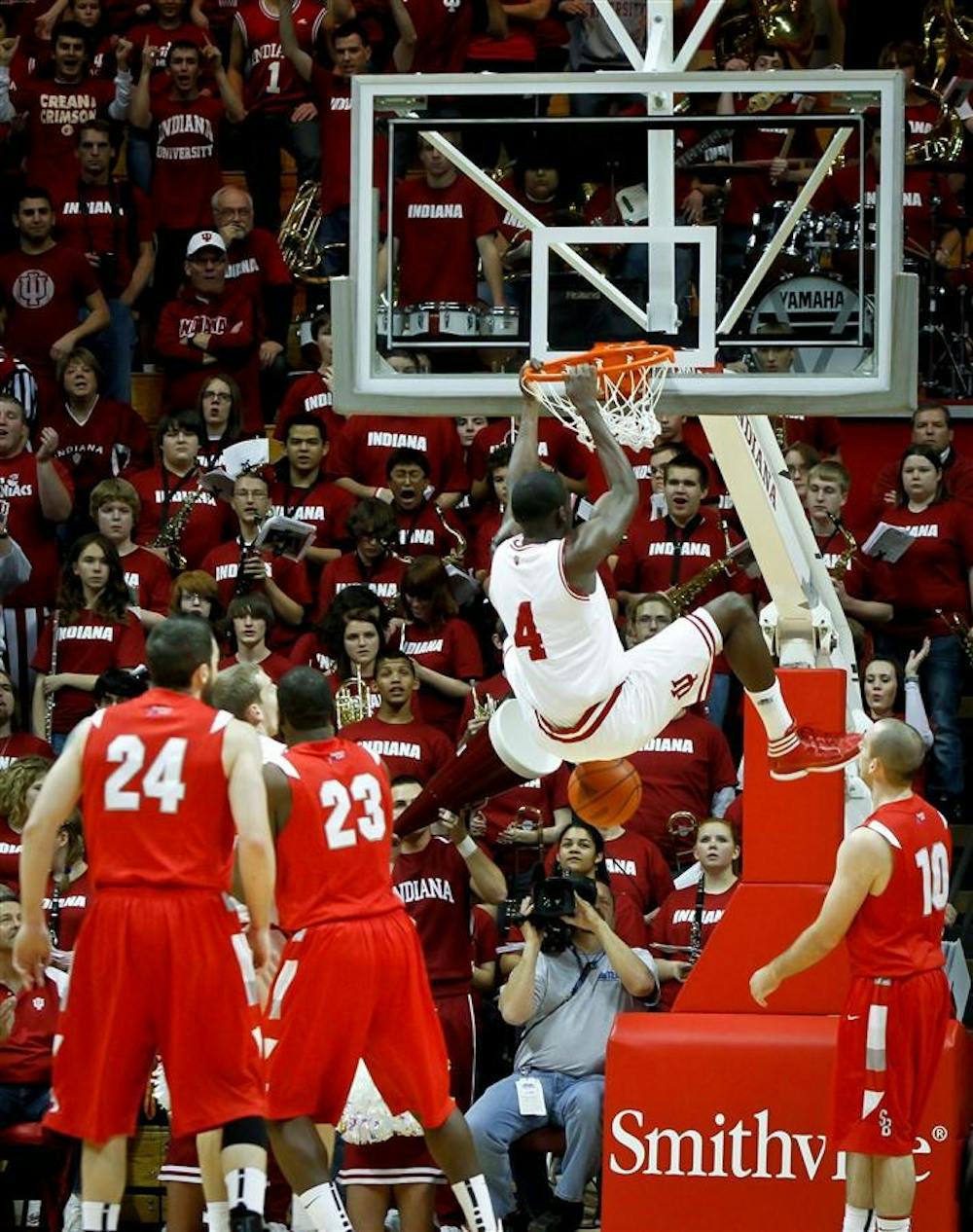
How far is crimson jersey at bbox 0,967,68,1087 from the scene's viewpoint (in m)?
10.8

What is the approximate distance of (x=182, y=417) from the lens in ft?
46.5

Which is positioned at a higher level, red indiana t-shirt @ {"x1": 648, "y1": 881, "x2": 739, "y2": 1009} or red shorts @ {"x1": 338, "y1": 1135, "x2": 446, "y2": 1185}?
red indiana t-shirt @ {"x1": 648, "y1": 881, "x2": 739, "y2": 1009}

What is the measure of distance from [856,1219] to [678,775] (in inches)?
127

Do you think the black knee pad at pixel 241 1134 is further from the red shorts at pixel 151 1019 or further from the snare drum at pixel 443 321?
the snare drum at pixel 443 321

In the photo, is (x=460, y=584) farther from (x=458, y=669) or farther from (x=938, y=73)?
(x=938, y=73)

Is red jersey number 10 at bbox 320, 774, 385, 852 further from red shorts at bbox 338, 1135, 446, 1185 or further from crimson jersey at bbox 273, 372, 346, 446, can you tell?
crimson jersey at bbox 273, 372, 346, 446

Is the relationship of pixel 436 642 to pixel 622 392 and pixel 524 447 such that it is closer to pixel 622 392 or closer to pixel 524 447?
pixel 524 447

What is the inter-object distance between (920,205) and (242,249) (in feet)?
14.1

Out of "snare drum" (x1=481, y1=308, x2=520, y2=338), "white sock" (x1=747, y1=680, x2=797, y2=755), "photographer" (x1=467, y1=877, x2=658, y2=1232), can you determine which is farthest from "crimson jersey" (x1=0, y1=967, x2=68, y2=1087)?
"snare drum" (x1=481, y1=308, x2=520, y2=338)

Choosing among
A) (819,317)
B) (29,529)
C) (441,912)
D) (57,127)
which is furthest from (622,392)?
(57,127)

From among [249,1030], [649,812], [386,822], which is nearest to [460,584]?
[649,812]

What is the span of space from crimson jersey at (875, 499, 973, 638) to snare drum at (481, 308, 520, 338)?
4.80 metres

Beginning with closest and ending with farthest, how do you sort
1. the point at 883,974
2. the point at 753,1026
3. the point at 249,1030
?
the point at 249,1030 → the point at 883,974 → the point at 753,1026

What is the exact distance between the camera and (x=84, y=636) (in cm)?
1306
